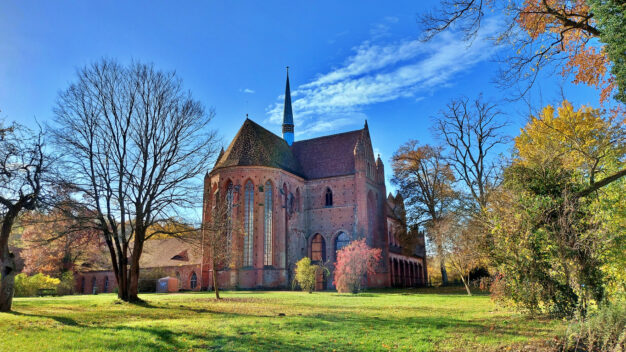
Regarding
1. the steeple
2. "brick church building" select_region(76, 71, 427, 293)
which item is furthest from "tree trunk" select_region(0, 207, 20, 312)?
the steeple

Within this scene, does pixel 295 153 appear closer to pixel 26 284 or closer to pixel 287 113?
pixel 287 113

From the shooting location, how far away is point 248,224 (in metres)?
39.2

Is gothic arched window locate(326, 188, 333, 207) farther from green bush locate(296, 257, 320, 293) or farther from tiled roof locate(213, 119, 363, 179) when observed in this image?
green bush locate(296, 257, 320, 293)

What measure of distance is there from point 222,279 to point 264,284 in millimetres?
3999

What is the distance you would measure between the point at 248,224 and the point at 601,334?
32985 millimetres

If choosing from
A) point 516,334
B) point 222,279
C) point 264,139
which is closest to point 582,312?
point 516,334

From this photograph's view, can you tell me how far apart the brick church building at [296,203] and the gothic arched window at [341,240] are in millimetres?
11

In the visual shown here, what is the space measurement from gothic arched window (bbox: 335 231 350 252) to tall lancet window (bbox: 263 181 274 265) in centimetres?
808

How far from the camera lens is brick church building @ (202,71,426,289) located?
1528 inches

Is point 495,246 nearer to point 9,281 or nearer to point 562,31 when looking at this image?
point 562,31

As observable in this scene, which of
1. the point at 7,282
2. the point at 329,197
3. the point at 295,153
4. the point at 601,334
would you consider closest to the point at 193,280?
the point at 329,197

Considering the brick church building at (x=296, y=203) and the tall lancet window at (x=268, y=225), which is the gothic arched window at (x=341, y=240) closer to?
the brick church building at (x=296, y=203)

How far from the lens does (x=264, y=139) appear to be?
44.4 metres

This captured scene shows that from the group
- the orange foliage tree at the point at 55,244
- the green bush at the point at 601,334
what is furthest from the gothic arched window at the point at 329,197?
the green bush at the point at 601,334
